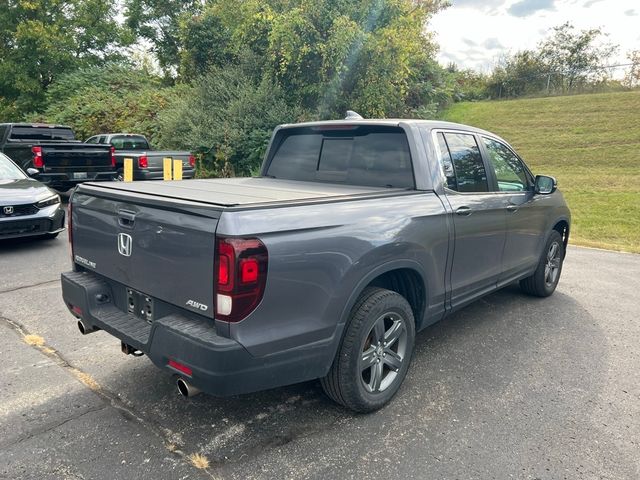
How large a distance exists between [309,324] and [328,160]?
1.97 metres

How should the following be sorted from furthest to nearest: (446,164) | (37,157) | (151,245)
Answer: (37,157) < (446,164) < (151,245)

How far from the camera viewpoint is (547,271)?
5.31 meters

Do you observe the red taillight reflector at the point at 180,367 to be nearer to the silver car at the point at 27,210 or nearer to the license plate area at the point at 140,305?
the license plate area at the point at 140,305

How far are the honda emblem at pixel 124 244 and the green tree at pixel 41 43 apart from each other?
2677 centimetres

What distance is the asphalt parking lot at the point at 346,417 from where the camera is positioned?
2531 mm

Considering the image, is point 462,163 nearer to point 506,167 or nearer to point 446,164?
point 446,164

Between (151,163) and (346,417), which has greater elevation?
(151,163)

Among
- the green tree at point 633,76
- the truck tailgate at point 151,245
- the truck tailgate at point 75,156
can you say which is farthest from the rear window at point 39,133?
the green tree at point 633,76

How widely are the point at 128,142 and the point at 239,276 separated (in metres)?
15.2

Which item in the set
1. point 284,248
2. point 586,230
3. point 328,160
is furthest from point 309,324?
point 586,230

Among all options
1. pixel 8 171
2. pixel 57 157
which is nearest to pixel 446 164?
pixel 8 171

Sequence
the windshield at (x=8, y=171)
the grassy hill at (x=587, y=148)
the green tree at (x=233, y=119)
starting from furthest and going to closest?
the green tree at (x=233, y=119) → the grassy hill at (x=587, y=148) → the windshield at (x=8, y=171)

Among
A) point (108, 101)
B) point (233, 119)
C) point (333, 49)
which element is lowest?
point (233, 119)

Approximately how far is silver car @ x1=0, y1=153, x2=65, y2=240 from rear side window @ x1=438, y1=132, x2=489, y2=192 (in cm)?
609
